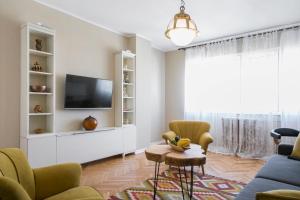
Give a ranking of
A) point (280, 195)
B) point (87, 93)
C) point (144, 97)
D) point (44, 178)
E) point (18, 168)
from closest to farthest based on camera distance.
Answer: point (280, 195), point (18, 168), point (44, 178), point (87, 93), point (144, 97)

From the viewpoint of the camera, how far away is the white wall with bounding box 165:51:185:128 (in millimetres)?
5445

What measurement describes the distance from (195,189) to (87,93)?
239 cm

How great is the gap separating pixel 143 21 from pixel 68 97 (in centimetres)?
192

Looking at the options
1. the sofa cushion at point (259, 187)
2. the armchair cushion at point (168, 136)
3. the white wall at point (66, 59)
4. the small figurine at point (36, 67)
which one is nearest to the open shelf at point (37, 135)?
the white wall at point (66, 59)

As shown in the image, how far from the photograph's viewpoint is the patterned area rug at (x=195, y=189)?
240 centimetres

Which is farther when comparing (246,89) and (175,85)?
(175,85)

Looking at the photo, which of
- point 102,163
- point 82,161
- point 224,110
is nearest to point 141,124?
point 102,163

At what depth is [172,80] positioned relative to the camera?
221 inches

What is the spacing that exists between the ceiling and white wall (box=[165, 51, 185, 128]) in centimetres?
133

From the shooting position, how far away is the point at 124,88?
176 inches

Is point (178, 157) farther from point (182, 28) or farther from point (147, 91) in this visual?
point (147, 91)

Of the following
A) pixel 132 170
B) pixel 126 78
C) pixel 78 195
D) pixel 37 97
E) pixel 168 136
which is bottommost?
pixel 132 170

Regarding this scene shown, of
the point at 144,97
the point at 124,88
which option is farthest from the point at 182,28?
the point at 144,97

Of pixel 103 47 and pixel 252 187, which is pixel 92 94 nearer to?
pixel 103 47
